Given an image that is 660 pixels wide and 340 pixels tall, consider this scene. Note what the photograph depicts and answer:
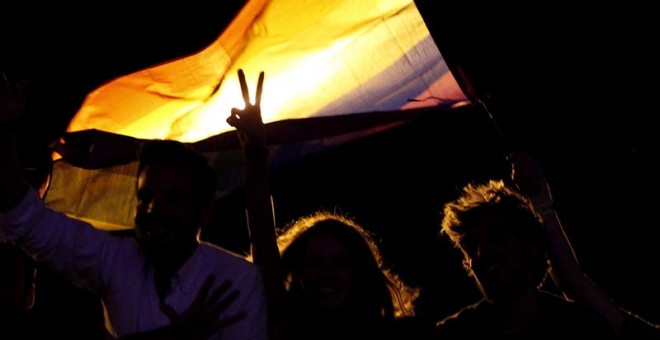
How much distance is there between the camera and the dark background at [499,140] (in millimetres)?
3494

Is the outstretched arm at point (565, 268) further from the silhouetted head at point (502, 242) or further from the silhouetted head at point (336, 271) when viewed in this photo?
the silhouetted head at point (336, 271)

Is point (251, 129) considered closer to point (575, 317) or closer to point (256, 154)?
point (256, 154)

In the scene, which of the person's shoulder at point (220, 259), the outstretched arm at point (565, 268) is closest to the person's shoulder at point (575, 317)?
the outstretched arm at point (565, 268)

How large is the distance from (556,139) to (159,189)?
8.98ft

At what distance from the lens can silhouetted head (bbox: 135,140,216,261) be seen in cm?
205

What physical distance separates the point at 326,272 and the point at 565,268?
1131 millimetres

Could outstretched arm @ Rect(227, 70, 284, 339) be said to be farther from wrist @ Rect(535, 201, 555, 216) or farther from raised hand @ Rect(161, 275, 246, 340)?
wrist @ Rect(535, 201, 555, 216)

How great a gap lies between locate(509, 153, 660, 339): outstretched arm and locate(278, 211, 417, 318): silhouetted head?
3.01 feet

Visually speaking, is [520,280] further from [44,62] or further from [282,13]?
[44,62]

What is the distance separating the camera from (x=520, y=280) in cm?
260

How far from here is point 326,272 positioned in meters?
2.85

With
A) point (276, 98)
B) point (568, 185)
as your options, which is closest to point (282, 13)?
point (276, 98)

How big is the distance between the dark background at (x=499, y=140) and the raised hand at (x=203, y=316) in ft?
3.18

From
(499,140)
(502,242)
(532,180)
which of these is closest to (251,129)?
(502,242)
